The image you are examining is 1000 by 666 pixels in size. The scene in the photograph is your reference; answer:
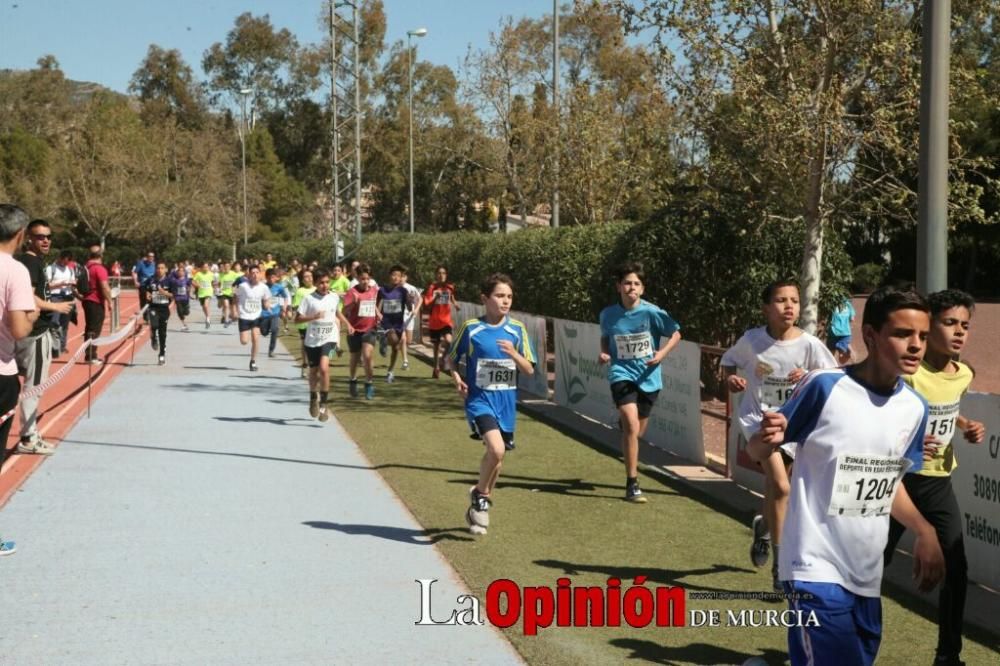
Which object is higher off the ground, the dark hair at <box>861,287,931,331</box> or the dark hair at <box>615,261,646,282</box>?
the dark hair at <box>615,261,646,282</box>

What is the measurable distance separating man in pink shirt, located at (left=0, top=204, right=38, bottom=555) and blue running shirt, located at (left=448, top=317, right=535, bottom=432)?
2.80 meters

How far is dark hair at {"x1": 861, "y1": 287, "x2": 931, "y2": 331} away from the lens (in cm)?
402

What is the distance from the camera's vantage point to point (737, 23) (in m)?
13.7

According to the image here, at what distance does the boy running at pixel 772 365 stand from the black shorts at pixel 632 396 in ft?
7.47

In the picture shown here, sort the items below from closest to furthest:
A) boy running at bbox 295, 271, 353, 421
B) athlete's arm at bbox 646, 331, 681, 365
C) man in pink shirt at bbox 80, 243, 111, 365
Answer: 1. athlete's arm at bbox 646, 331, 681, 365
2. boy running at bbox 295, 271, 353, 421
3. man in pink shirt at bbox 80, 243, 111, 365

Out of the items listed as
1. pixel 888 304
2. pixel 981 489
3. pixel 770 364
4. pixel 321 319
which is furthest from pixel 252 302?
pixel 888 304

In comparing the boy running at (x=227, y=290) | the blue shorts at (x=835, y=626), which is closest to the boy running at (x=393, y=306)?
the boy running at (x=227, y=290)

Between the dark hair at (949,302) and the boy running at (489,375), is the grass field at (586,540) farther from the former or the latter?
the dark hair at (949,302)

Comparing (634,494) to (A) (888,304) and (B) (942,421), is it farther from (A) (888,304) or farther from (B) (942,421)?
(A) (888,304)

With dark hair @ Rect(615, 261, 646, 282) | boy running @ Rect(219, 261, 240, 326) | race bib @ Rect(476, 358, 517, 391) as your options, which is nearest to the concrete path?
race bib @ Rect(476, 358, 517, 391)

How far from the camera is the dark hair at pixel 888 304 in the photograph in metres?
4.02

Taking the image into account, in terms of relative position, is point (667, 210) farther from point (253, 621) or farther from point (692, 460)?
point (253, 621)

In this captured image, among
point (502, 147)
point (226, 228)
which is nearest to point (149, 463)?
point (502, 147)

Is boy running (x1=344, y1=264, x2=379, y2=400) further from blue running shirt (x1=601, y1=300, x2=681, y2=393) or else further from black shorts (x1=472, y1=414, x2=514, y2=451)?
black shorts (x1=472, y1=414, x2=514, y2=451)
